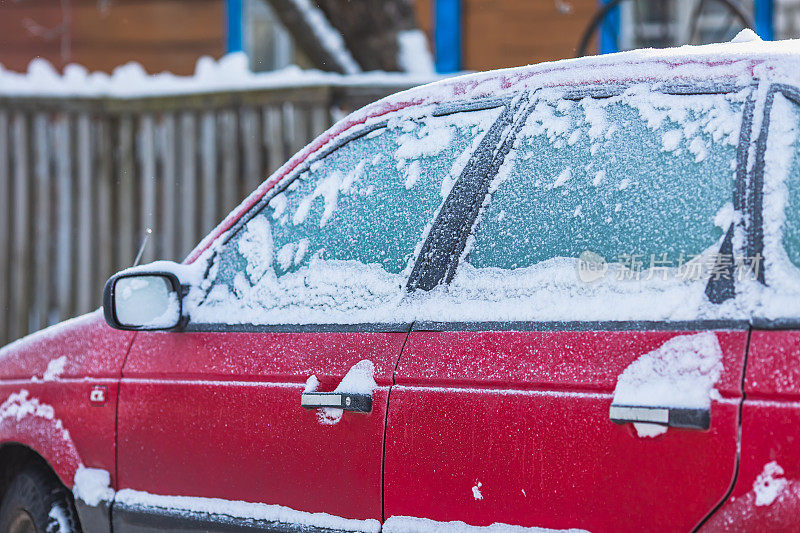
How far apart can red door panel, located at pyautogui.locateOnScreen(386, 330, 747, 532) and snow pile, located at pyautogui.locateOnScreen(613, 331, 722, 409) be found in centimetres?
2

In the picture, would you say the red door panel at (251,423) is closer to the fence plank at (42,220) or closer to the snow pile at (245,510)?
the snow pile at (245,510)

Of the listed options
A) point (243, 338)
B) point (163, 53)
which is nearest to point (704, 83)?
point (243, 338)

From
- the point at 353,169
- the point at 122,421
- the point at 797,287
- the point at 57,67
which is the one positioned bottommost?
the point at 122,421

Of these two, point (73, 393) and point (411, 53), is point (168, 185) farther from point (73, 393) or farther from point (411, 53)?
point (73, 393)

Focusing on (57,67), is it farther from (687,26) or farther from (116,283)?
(116,283)

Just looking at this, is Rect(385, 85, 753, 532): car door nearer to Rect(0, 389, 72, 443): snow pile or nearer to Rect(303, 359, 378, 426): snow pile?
Rect(303, 359, 378, 426): snow pile

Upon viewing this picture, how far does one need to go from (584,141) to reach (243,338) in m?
1.12

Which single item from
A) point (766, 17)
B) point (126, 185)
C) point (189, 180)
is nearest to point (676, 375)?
point (189, 180)

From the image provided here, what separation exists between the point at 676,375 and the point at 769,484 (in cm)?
28

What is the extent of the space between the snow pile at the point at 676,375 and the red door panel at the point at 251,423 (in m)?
0.64

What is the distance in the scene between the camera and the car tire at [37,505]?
10.7ft

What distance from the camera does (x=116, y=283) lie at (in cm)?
308

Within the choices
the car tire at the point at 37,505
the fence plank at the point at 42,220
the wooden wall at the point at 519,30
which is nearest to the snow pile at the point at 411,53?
Result: the wooden wall at the point at 519,30

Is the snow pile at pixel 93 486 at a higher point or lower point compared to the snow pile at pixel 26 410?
lower
